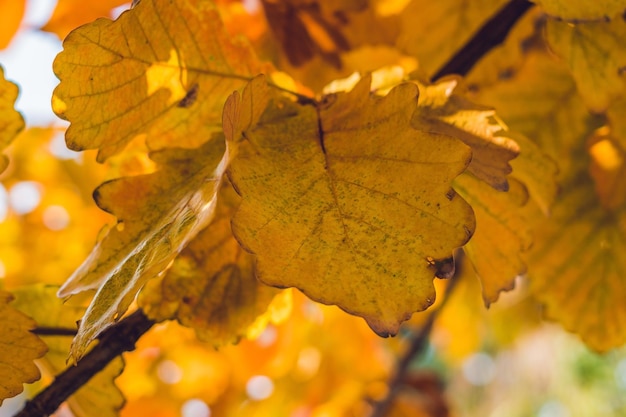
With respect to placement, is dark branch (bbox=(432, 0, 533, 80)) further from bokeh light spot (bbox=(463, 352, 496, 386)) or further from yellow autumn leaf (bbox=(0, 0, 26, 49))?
bokeh light spot (bbox=(463, 352, 496, 386))

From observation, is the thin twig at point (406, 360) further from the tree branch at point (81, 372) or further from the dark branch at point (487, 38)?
the tree branch at point (81, 372)

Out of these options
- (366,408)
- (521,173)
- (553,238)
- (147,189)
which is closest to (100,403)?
(147,189)

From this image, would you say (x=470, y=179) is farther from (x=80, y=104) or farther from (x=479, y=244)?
(x=80, y=104)

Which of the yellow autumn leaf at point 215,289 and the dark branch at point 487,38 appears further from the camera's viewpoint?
the dark branch at point 487,38

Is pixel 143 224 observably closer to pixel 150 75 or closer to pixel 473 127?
pixel 150 75

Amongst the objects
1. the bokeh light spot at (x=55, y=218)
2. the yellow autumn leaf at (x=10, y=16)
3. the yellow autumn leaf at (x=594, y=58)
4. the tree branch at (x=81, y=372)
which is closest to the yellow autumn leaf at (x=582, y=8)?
the yellow autumn leaf at (x=594, y=58)

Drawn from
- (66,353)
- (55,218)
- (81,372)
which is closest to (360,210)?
(81,372)
